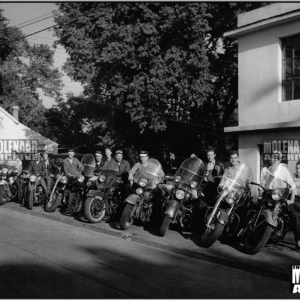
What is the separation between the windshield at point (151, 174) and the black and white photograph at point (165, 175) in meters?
0.03

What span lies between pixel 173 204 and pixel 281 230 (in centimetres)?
239

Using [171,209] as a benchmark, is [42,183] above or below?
above

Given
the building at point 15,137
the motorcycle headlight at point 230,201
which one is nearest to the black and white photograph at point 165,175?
the motorcycle headlight at point 230,201

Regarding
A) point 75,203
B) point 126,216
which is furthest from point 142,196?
point 75,203

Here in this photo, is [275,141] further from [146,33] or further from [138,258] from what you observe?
[146,33]

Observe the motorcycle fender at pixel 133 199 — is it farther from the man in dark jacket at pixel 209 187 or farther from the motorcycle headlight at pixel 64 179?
the motorcycle headlight at pixel 64 179

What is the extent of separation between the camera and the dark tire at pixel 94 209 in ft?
40.3

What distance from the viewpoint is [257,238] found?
873cm

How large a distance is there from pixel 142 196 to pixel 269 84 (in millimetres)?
5804

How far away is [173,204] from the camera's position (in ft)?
33.3

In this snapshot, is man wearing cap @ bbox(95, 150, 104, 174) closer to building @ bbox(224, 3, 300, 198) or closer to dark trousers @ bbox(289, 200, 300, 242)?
building @ bbox(224, 3, 300, 198)

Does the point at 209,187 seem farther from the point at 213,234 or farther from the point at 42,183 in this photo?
the point at 42,183

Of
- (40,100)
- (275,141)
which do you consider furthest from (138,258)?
(40,100)

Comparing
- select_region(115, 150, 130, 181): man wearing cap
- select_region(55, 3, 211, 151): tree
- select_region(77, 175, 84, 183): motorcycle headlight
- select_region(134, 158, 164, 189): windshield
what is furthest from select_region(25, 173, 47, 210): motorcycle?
select_region(55, 3, 211, 151): tree
